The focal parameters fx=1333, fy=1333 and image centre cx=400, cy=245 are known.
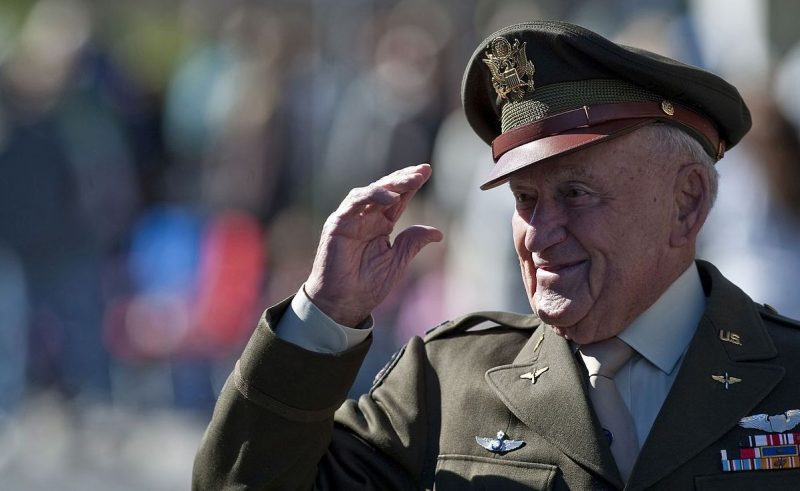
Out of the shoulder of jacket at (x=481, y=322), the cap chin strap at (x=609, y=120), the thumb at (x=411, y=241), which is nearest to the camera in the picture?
the cap chin strap at (x=609, y=120)

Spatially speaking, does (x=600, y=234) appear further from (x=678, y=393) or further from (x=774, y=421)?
(x=774, y=421)

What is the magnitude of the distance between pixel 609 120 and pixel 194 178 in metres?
6.53

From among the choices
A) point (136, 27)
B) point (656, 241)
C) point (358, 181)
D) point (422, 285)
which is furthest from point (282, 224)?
point (656, 241)

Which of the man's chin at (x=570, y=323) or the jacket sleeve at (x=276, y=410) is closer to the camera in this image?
the jacket sleeve at (x=276, y=410)

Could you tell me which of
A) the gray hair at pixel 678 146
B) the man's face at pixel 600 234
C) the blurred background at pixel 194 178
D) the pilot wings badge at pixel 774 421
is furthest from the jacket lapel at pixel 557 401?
the blurred background at pixel 194 178

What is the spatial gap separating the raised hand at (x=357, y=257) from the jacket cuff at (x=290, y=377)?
4.8 inches

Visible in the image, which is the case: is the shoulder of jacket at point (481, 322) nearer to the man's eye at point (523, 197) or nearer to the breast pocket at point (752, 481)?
the man's eye at point (523, 197)

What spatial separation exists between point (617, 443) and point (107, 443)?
6.53 m

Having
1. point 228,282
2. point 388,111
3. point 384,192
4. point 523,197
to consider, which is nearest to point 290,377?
point 384,192

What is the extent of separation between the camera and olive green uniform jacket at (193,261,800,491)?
3178 mm

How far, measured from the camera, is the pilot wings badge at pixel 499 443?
3352 millimetres

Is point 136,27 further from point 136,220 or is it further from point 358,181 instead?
point 358,181

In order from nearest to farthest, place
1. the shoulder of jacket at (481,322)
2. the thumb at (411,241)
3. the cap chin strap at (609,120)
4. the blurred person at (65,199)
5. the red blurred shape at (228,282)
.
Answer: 1. the cap chin strap at (609,120)
2. the thumb at (411,241)
3. the shoulder of jacket at (481,322)
4. the red blurred shape at (228,282)
5. the blurred person at (65,199)

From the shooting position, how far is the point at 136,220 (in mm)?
9688
